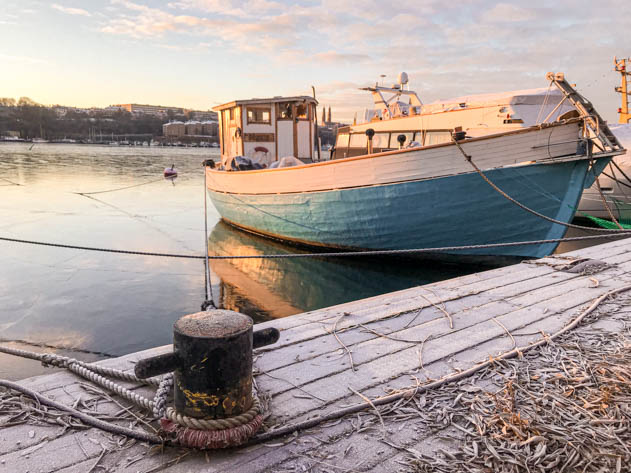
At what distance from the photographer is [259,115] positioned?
13.4m

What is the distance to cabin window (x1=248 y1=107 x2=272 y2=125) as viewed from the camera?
43.7 ft

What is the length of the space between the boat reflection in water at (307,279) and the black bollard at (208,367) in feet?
16.7

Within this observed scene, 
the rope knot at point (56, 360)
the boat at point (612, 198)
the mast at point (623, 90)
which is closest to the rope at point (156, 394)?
the rope knot at point (56, 360)

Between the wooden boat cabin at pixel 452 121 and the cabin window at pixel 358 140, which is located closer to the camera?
the wooden boat cabin at pixel 452 121

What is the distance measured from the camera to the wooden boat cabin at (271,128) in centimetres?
1325

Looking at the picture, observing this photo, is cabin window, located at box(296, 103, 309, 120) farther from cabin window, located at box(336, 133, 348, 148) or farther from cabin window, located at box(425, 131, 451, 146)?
cabin window, located at box(425, 131, 451, 146)

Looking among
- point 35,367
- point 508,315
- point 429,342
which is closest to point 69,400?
point 429,342

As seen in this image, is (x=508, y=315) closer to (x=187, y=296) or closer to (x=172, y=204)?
(x=187, y=296)

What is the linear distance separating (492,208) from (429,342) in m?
6.05

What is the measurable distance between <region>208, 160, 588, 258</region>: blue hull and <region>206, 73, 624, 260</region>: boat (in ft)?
0.06

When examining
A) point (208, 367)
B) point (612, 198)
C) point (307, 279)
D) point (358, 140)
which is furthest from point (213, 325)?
point (612, 198)

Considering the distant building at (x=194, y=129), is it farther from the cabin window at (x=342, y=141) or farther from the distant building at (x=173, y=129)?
the cabin window at (x=342, y=141)

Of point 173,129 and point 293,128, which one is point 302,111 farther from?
point 173,129

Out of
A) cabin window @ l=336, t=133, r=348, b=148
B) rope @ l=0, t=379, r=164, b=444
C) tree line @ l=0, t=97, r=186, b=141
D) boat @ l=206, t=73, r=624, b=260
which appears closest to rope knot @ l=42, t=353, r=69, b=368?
rope @ l=0, t=379, r=164, b=444
